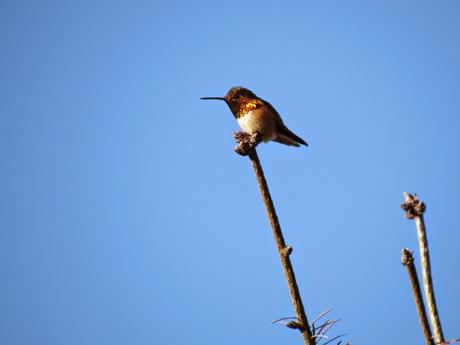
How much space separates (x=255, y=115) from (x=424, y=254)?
20.9ft

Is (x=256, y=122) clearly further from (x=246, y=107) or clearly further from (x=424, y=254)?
(x=424, y=254)

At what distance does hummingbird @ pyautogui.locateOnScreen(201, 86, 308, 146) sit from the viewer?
7.79 metres

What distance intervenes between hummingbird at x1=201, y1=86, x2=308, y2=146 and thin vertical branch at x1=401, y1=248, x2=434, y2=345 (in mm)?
5982

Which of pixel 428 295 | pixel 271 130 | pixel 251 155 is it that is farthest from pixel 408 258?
pixel 271 130

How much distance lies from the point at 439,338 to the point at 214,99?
270 inches

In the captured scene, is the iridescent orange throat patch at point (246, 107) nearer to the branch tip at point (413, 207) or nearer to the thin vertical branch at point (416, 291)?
the thin vertical branch at point (416, 291)

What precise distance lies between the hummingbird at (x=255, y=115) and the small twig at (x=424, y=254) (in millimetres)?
6061

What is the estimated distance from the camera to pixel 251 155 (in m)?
3.21

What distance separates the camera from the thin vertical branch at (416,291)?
5.36 feet

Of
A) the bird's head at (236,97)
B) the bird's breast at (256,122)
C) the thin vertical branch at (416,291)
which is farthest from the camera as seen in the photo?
the bird's head at (236,97)

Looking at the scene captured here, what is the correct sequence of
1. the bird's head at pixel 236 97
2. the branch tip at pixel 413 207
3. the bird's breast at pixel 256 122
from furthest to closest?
the bird's head at pixel 236 97, the bird's breast at pixel 256 122, the branch tip at pixel 413 207

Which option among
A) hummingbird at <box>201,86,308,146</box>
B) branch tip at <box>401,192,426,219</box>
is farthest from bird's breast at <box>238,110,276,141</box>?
branch tip at <box>401,192,426,219</box>

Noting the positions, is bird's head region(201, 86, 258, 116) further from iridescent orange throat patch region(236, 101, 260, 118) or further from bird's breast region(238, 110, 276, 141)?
bird's breast region(238, 110, 276, 141)

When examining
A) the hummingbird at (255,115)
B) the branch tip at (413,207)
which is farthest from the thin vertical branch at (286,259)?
the hummingbird at (255,115)
